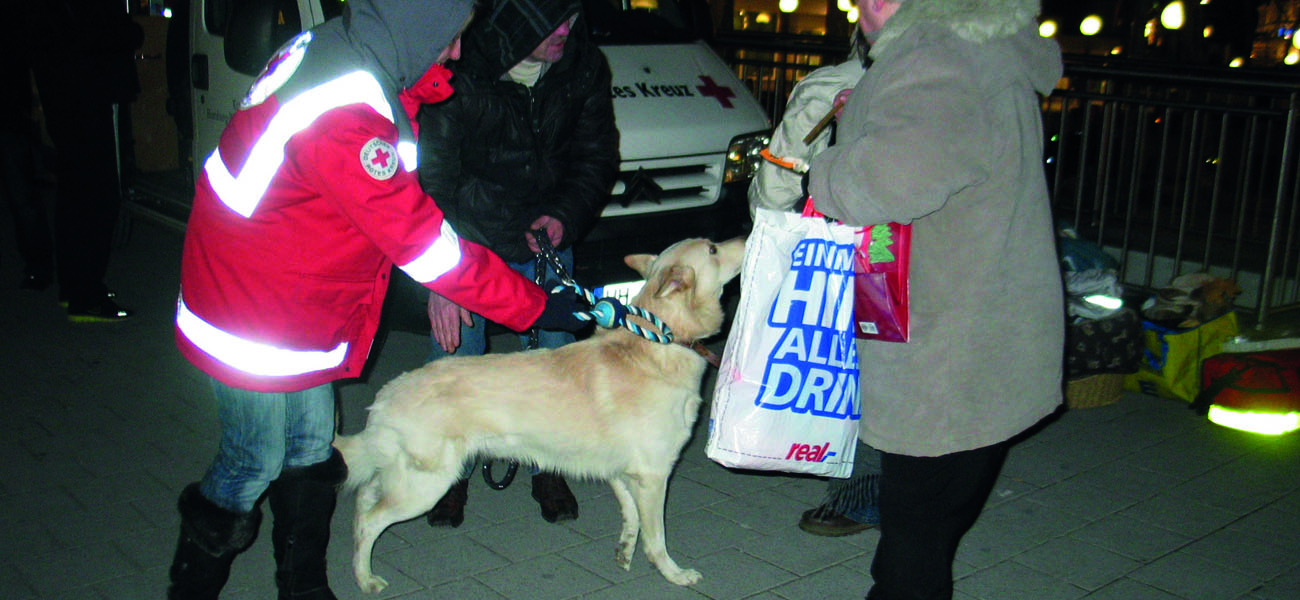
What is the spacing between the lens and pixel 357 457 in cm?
330

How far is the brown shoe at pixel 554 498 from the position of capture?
409 cm

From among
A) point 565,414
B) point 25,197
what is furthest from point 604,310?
point 25,197

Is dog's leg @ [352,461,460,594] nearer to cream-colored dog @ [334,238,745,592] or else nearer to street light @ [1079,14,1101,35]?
cream-colored dog @ [334,238,745,592]

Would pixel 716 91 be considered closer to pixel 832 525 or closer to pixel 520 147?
pixel 520 147

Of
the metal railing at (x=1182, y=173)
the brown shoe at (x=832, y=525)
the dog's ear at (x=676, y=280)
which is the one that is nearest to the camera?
the dog's ear at (x=676, y=280)

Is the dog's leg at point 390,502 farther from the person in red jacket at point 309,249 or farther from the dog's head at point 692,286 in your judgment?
the dog's head at point 692,286

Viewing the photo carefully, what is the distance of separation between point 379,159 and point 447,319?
1.29 metres

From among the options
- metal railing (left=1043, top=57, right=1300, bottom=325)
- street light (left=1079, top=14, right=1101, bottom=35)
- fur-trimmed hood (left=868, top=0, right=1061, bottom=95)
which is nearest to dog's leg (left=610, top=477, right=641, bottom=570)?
fur-trimmed hood (left=868, top=0, right=1061, bottom=95)

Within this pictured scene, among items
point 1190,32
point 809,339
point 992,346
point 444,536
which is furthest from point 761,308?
point 1190,32

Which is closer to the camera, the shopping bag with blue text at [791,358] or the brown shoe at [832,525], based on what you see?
the shopping bag with blue text at [791,358]

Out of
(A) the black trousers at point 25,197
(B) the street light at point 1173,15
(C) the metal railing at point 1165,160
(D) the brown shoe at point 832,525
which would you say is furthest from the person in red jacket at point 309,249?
(B) the street light at point 1173,15

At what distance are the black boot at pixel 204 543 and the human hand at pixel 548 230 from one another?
54.9 inches

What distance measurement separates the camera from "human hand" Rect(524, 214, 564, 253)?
3.80 meters

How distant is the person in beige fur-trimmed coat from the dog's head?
41.8 inches
